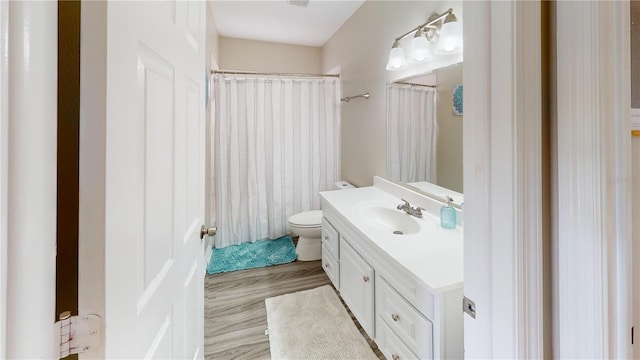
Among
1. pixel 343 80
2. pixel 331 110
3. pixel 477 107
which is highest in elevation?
pixel 343 80

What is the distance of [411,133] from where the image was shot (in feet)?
6.54

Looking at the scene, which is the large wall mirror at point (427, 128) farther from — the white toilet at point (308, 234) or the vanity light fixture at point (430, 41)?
the white toilet at point (308, 234)

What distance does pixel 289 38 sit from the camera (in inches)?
Result: 131

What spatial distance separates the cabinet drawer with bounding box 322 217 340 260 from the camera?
76.6 inches

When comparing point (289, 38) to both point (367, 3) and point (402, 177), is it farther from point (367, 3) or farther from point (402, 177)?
point (402, 177)

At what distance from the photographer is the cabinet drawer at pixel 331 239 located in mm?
1945

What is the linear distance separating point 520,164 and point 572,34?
0.27 m

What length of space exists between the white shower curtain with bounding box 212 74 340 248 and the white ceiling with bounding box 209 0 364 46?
559mm

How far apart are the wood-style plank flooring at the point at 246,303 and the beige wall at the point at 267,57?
7.88ft

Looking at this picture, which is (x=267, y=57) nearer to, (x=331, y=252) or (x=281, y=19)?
(x=281, y=19)

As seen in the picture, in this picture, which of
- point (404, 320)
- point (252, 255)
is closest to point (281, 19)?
Result: point (252, 255)

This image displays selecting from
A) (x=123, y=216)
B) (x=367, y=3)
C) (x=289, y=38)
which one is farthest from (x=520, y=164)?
(x=289, y=38)

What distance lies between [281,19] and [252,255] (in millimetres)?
2412

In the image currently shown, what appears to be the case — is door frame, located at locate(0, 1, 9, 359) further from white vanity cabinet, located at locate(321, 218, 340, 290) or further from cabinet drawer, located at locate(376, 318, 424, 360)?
white vanity cabinet, located at locate(321, 218, 340, 290)
